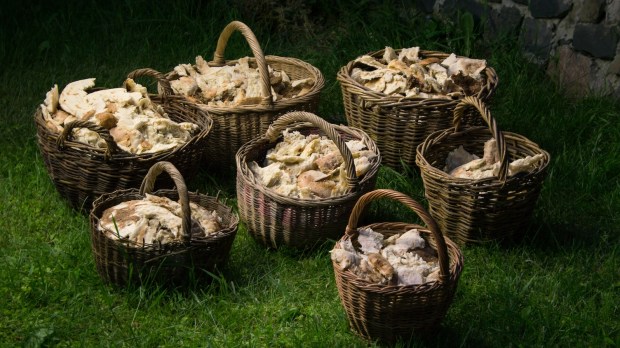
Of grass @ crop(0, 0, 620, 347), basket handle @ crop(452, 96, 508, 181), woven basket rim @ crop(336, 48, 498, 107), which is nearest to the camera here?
grass @ crop(0, 0, 620, 347)

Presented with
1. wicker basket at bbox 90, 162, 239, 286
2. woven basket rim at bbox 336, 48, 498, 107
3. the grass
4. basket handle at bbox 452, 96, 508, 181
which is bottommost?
the grass

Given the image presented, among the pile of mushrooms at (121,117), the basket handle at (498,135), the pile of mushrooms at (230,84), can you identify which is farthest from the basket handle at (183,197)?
the basket handle at (498,135)

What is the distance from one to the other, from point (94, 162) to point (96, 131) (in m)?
0.24

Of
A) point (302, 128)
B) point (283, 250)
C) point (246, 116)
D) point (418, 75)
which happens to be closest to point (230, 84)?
point (246, 116)

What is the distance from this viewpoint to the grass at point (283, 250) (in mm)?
4277

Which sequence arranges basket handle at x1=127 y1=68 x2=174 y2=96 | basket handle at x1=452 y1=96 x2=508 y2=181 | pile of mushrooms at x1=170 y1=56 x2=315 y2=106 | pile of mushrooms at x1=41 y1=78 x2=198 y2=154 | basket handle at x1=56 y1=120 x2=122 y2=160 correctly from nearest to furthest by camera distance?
basket handle at x1=452 y1=96 x2=508 y2=181 < basket handle at x1=56 y1=120 x2=122 y2=160 < pile of mushrooms at x1=41 y1=78 x2=198 y2=154 < basket handle at x1=127 y1=68 x2=174 y2=96 < pile of mushrooms at x1=170 y1=56 x2=315 y2=106

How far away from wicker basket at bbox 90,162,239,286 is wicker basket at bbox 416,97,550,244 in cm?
108

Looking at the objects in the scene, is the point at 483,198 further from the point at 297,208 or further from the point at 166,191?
the point at 166,191

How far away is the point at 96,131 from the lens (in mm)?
4727

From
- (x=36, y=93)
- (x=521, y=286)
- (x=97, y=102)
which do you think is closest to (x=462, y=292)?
(x=521, y=286)

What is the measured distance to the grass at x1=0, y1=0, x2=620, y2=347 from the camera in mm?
4277

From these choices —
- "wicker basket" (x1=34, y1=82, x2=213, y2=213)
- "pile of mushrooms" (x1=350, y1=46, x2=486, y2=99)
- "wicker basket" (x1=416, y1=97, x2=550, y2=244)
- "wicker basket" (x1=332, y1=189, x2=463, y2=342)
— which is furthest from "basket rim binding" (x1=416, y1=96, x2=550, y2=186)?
"wicker basket" (x1=34, y1=82, x2=213, y2=213)

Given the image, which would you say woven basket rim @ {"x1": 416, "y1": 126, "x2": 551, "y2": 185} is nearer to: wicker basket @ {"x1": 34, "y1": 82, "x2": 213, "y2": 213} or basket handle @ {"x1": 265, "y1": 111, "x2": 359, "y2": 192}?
basket handle @ {"x1": 265, "y1": 111, "x2": 359, "y2": 192}

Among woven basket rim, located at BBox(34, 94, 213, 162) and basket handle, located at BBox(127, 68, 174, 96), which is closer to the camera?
woven basket rim, located at BBox(34, 94, 213, 162)
